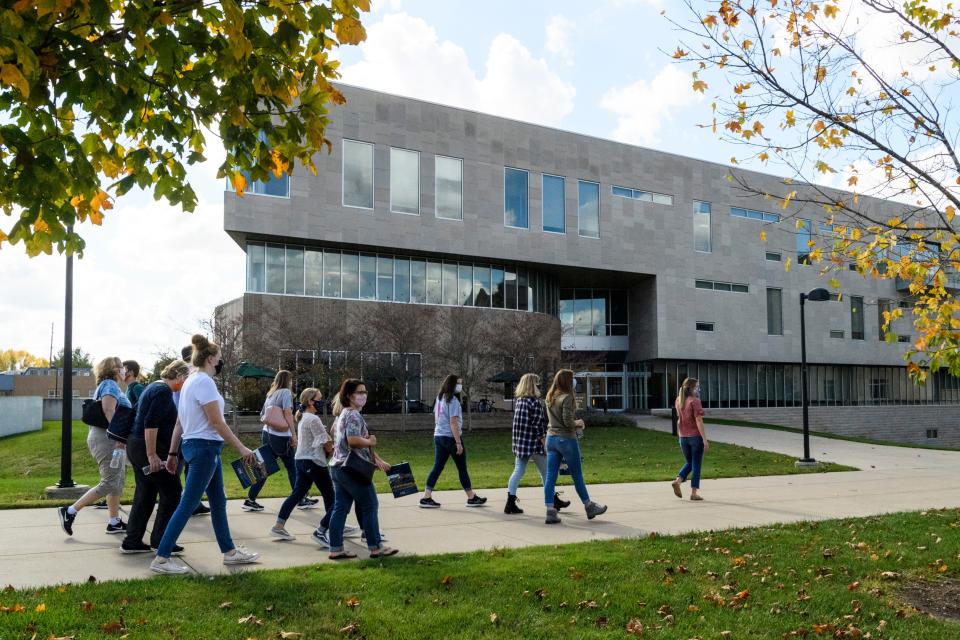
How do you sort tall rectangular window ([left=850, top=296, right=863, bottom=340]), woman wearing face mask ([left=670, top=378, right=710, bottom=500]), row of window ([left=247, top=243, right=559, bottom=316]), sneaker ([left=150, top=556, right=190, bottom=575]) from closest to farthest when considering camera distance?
sneaker ([left=150, top=556, right=190, bottom=575])
woman wearing face mask ([left=670, top=378, right=710, bottom=500])
row of window ([left=247, top=243, right=559, bottom=316])
tall rectangular window ([left=850, top=296, right=863, bottom=340])

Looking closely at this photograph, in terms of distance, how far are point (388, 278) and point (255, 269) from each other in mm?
6415

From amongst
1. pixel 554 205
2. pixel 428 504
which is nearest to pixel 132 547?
pixel 428 504

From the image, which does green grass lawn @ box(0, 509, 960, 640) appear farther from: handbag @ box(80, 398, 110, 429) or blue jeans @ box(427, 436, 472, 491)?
blue jeans @ box(427, 436, 472, 491)

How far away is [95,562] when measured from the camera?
7211 mm

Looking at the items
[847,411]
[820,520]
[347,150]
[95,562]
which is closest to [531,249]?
[347,150]

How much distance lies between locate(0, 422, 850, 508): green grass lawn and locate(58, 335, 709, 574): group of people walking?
333 cm

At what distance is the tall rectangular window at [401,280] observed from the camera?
129 ft

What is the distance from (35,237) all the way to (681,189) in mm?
45734

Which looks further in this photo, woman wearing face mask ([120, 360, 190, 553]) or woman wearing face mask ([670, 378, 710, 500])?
woman wearing face mask ([670, 378, 710, 500])

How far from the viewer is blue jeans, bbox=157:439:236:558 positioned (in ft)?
22.0

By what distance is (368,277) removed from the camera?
38812 mm

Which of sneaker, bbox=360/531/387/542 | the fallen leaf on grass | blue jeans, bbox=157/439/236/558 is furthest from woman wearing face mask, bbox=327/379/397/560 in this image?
the fallen leaf on grass

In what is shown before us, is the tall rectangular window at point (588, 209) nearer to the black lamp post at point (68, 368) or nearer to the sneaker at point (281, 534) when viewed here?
the black lamp post at point (68, 368)

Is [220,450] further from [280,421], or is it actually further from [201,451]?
[280,421]
